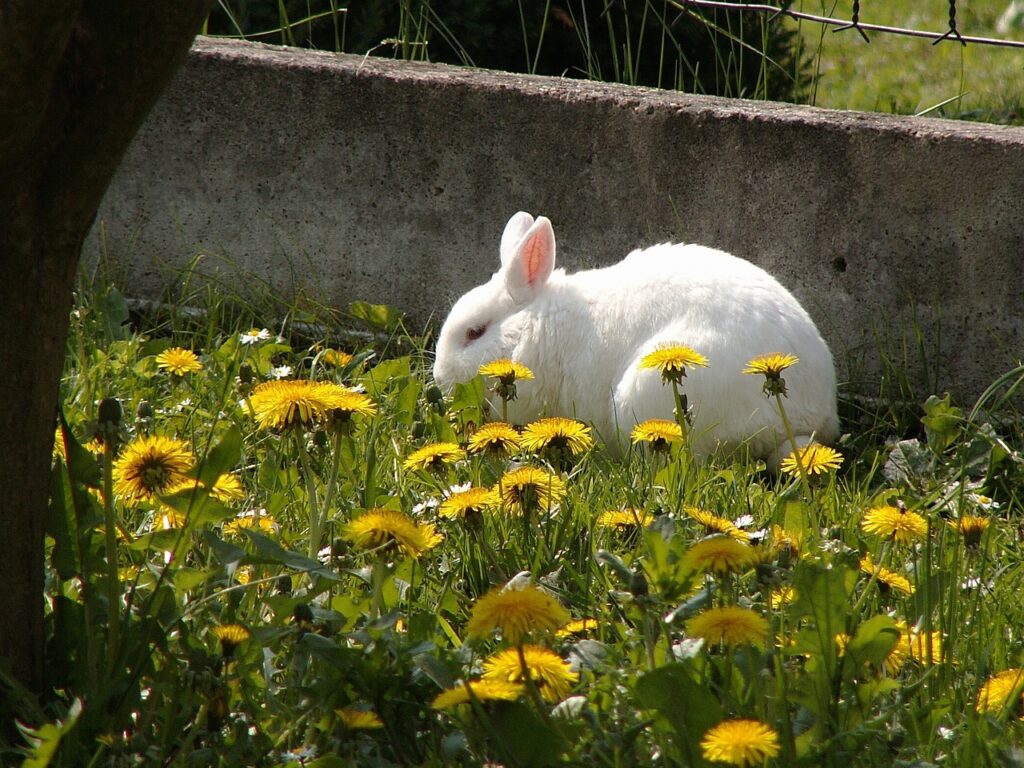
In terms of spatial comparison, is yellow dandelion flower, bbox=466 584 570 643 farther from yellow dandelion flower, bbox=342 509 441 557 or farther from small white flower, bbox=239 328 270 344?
small white flower, bbox=239 328 270 344

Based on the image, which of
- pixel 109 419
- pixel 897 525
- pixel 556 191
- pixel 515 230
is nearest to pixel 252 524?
→ pixel 109 419

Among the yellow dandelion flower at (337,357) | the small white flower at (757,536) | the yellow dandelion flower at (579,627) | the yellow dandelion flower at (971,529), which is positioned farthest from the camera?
the yellow dandelion flower at (337,357)

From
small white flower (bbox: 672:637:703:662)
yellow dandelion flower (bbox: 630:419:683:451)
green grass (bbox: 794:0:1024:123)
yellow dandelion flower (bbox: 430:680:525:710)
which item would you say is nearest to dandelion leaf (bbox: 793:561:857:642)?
small white flower (bbox: 672:637:703:662)

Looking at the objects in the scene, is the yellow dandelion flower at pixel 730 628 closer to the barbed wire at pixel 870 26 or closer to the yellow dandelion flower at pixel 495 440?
the yellow dandelion flower at pixel 495 440

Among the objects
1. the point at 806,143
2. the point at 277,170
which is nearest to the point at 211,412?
the point at 277,170

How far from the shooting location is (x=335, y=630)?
5.58 ft

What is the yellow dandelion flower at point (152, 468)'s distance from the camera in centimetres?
176

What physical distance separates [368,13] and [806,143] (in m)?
1.99

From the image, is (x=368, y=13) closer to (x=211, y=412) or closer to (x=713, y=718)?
(x=211, y=412)

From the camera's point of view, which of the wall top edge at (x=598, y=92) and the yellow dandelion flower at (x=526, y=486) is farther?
the wall top edge at (x=598, y=92)

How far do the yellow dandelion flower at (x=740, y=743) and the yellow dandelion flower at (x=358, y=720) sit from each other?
394mm

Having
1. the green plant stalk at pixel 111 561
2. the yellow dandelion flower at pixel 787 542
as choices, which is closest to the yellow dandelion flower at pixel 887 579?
the yellow dandelion flower at pixel 787 542

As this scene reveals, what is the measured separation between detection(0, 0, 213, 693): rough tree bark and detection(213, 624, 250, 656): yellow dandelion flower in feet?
0.86

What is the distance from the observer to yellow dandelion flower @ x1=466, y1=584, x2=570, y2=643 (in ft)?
4.74
